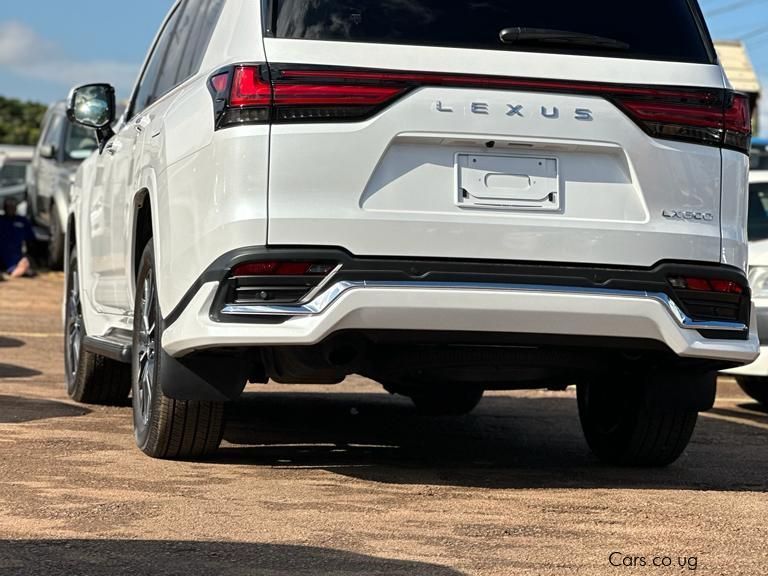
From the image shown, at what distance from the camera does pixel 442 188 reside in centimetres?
546

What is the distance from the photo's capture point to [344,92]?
17.9ft

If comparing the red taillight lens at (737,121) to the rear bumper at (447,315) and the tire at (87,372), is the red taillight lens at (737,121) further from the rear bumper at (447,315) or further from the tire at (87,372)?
the tire at (87,372)

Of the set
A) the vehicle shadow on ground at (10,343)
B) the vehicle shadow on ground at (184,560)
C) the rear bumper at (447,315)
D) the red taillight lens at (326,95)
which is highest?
the red taillight lens at (326,95)

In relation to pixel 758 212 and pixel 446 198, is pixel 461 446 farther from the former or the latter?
pixel 758 212

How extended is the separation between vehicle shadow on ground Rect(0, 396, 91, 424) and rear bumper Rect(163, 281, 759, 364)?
229 cm

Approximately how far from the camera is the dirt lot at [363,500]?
4512mm

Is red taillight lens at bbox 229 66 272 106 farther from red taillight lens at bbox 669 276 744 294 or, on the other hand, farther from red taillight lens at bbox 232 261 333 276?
red taillight lens at bbox 669 276 744 294

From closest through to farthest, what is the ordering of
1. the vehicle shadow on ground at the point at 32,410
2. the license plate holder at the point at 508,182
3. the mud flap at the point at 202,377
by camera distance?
the license plate holder at the point at 508,182 < the mud flap at the point at 202,377 < the vehicle shadow on ground at the point at 32,410

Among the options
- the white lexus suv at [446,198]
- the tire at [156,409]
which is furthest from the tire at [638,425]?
the tire at [156,409]

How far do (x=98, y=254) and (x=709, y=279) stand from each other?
11.4 feet

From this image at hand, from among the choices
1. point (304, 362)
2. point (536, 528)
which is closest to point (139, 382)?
point (304, 362)

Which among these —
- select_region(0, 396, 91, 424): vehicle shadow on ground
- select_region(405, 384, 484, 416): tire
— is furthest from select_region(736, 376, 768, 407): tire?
select_region(0, 396, 91, 424): vehicle shadow on ground

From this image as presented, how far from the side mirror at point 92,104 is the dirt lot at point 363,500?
4.79 ft

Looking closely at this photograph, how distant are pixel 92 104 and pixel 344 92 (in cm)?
274
